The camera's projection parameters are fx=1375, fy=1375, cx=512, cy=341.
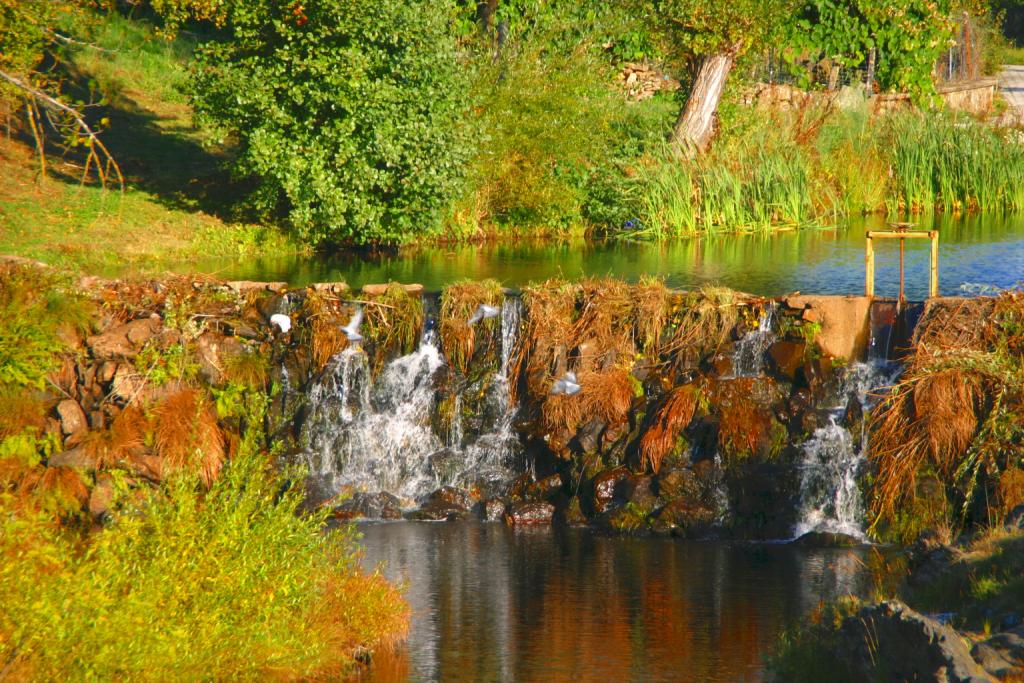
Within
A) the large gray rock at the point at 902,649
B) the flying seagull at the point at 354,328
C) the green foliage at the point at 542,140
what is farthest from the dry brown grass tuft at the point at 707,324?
the green foliage at the point at 542,140

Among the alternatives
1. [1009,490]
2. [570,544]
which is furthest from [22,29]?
[1009,490]

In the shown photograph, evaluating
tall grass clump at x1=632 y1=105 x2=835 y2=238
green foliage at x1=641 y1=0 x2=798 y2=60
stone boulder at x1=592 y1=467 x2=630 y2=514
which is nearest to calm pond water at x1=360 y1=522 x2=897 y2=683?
stone boulder at x1=592 y1=467 x2=630 y2=514

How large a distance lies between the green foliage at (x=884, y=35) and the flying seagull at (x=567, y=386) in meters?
16.4

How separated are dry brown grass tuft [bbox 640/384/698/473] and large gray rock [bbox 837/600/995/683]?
5.96m

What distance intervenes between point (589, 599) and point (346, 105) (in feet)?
35.6

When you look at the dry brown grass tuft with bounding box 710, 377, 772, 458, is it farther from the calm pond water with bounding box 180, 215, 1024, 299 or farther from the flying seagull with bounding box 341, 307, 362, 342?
the flying seagull with bounding box 341, 307, 362, 342

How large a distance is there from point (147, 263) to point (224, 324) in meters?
4.71

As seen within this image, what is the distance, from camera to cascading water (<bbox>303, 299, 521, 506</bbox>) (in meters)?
14.7

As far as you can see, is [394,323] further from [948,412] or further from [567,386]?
[948,412]

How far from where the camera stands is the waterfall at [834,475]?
13.2m

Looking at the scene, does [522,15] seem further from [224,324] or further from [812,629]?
[812,629]

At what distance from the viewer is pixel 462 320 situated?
1527 centimetres

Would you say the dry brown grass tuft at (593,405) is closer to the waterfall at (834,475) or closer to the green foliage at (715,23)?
the waterfall at (834,475)

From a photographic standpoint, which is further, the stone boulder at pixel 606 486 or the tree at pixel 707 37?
the tree at pixel 707 37
